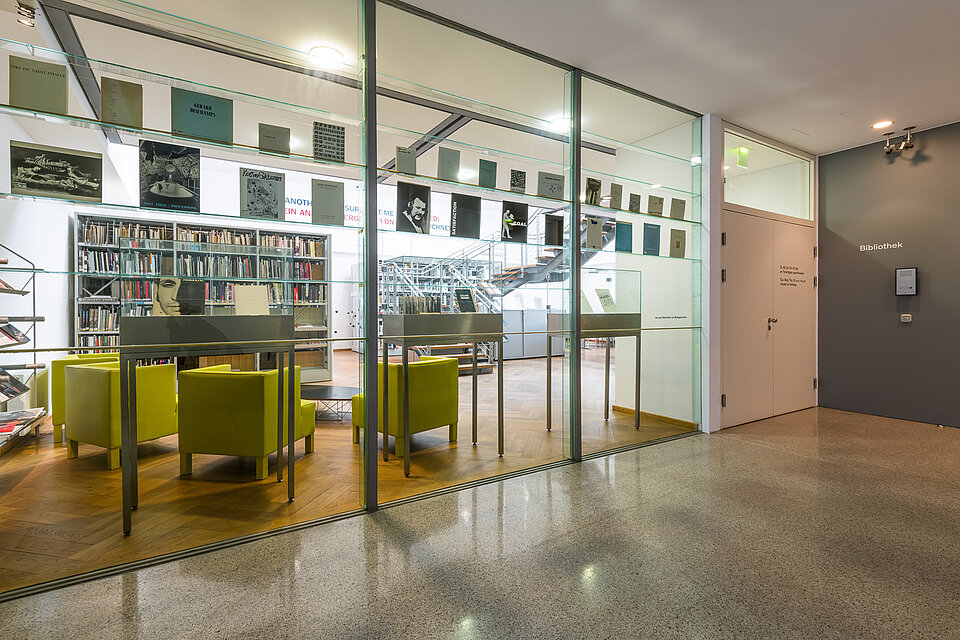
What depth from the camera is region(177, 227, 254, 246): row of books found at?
98.9 inches

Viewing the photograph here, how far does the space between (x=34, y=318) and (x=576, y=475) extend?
306 centimetres

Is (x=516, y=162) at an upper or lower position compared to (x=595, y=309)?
upper

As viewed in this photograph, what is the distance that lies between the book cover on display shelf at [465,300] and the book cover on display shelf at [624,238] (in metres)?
1.55

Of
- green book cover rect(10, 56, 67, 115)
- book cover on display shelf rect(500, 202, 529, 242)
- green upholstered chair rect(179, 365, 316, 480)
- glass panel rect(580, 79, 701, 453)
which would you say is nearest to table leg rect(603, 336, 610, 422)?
glass panel rect(580, 79, 701, 453)

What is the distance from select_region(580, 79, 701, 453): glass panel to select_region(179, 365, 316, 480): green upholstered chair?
236 cm

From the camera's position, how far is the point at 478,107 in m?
3.53

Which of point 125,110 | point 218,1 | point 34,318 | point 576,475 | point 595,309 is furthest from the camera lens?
point 595,309

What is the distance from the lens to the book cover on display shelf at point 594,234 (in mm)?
3842

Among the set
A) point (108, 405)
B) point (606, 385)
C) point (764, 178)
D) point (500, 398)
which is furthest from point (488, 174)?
point (764, 178)

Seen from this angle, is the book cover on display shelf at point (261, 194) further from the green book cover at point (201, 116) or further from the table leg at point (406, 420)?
the table leg at point (406, 420)

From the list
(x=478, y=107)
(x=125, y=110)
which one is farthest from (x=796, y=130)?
(x=125, y=110)

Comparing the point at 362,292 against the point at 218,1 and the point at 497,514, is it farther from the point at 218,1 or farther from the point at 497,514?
the point at 218,1

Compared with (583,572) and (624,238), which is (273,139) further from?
(624,238)

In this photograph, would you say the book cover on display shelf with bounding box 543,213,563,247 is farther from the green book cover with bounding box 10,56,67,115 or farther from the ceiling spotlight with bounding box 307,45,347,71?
the green book cover with bounding box 10,56,67,115
